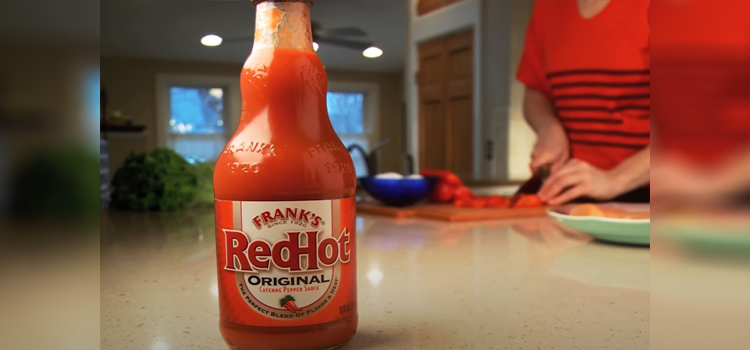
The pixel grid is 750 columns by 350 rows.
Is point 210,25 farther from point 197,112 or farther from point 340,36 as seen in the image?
point 197,112

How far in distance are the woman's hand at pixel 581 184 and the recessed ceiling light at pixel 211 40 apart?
58.1 inches

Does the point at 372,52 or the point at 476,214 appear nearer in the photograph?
the point at 476,214

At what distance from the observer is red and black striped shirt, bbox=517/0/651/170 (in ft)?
4.41

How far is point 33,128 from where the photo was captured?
0.17 m

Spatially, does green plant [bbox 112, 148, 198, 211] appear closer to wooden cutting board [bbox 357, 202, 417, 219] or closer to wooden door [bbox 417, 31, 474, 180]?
wooden cutting board [bbox 357, 202, 417, 219]

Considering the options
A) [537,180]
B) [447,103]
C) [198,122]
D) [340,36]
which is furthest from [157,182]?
[198,122]

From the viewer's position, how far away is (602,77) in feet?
4.59

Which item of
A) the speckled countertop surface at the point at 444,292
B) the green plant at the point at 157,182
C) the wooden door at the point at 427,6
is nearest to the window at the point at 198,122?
the wooden door at the point at 427,6

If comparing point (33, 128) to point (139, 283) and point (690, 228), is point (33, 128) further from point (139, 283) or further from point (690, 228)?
point (139, 283)

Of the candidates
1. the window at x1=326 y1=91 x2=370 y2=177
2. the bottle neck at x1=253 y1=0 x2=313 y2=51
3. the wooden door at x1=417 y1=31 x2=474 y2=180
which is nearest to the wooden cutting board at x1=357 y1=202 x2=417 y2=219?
the bottle neck at x1=253 y1=0 x2=313 y2=51

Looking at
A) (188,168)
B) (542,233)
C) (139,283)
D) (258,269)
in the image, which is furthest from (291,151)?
(188,168)

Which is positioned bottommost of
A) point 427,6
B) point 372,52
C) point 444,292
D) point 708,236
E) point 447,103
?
point 444,292

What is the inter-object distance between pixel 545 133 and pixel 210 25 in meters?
1.30

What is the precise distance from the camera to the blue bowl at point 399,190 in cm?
129
